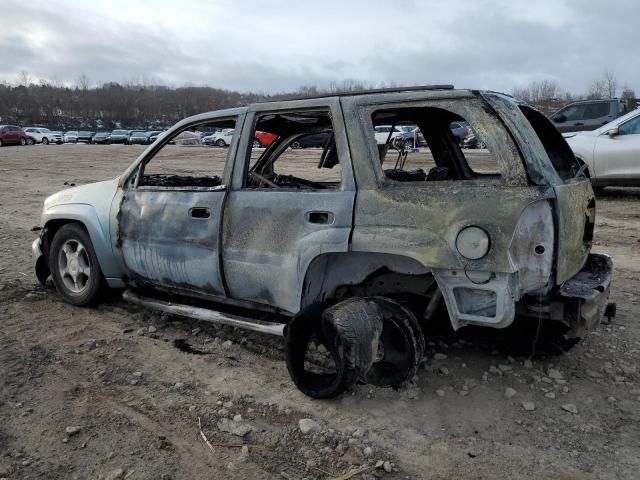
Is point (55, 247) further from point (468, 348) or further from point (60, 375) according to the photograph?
point (468, 348)

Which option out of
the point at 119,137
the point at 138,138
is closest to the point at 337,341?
the point at 138,138

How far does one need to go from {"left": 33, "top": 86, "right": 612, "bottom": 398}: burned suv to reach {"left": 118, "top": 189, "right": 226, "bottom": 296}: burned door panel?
0.01 metres

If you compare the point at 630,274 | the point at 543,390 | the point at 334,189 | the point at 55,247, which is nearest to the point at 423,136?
the point at 334,189

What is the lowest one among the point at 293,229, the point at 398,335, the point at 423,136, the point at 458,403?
Result: the point at 458,403

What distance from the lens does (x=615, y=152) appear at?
9.42 m

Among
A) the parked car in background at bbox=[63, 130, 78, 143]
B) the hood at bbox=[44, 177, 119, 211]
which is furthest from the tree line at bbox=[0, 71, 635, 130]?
the hood at bbox=[44, 177, 119, 211]

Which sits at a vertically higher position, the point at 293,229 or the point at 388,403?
the point at 293,229

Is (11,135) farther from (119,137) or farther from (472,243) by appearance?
(472,243)

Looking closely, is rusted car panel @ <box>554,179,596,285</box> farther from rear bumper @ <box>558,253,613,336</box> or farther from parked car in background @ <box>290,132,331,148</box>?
parked car in background @ <box>290,132,331,148</box>

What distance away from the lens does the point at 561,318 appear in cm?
302

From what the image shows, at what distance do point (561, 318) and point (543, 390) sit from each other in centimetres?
51

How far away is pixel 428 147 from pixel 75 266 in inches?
127

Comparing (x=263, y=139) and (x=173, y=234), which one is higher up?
(x=263, y=139)

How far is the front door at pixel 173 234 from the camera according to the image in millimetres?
3779
